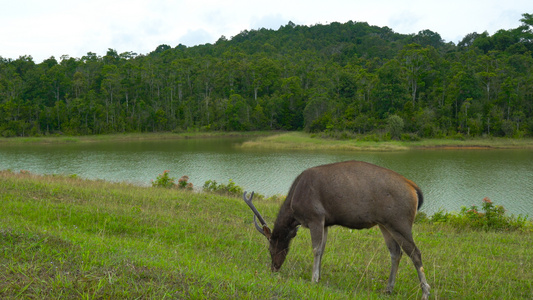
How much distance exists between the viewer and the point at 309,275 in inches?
216

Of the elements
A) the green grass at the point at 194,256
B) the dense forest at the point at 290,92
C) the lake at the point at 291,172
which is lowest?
the lake at the point at 291,172

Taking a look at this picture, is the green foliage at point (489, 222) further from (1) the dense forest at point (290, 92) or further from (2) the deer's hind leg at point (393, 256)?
(1) the dense forest at point (290, 92)

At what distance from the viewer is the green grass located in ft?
11.3

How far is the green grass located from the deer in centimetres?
49

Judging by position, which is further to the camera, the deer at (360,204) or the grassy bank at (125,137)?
the grassy bank at (125,137)

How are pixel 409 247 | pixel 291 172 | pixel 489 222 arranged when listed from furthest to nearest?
pixel 291 172, pixel 489 222, pixel 409 247

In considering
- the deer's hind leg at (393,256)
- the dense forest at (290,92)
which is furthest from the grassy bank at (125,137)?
the deer's hind leg at (393,256)

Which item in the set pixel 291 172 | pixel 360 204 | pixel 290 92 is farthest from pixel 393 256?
pixel 290 92

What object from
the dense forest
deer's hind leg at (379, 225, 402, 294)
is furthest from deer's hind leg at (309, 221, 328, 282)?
the dense forest

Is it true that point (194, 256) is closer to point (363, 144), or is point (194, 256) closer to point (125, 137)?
point (363, 144)

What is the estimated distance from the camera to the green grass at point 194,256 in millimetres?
3439

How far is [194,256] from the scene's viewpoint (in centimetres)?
557

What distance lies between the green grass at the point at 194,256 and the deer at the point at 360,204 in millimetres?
489

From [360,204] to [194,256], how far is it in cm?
256
